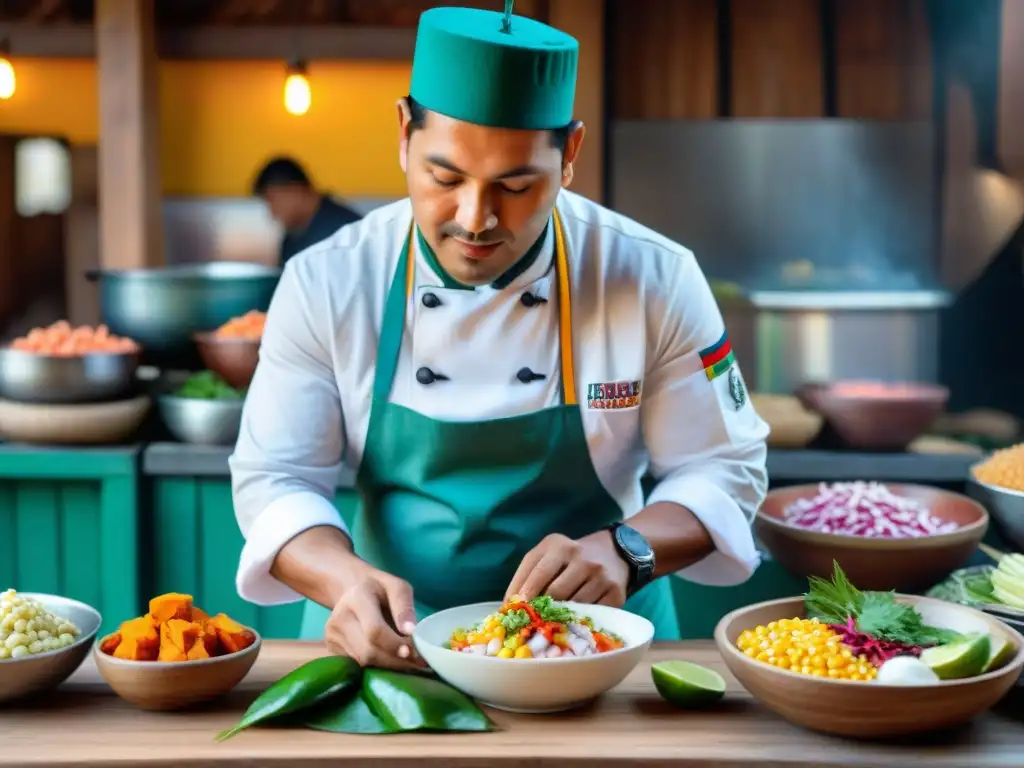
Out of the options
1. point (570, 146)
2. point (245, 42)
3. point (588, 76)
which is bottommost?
point (570, 146)

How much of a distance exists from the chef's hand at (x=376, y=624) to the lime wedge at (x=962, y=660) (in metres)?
0.69

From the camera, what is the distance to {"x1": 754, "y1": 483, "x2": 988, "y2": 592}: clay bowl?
2250mm

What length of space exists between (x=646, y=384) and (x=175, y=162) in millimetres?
5887

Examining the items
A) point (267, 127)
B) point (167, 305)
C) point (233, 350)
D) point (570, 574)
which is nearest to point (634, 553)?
point (570, 574)

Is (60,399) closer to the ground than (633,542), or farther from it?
farther from it

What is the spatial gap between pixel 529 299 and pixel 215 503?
1.75 metres

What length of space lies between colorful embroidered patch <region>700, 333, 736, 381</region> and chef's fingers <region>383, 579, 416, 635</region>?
0.66 meters

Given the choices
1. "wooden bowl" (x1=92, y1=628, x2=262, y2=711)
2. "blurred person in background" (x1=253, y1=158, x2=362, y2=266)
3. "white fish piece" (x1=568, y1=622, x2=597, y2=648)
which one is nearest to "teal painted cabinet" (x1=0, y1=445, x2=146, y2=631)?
"wooden bowl" (x1=92, y1=628, x2=262, y2=711)

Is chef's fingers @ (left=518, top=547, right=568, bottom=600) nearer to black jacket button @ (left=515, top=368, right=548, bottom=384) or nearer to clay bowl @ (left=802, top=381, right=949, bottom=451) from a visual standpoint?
black jacket button @ (left=515, top=368, right=548, bottom=384)

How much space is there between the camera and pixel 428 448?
2072 mm

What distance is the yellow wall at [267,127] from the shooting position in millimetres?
7383

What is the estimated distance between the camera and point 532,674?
1569mm

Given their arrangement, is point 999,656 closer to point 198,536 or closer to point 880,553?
point 880,553

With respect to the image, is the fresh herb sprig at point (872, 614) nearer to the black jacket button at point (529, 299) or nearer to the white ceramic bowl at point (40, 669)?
the black jacket button at point (529, 299)
